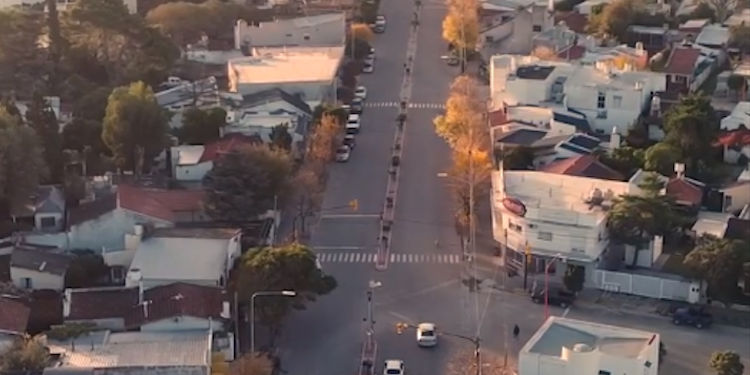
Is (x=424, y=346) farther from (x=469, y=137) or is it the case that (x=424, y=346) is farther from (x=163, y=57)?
(x=163, y=57)

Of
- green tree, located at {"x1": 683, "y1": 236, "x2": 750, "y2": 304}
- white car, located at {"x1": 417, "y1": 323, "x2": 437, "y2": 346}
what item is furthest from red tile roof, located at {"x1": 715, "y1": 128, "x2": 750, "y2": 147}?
white car, located at {"x1": 417, "y1": 323, "x2": 437, "y2": 346}

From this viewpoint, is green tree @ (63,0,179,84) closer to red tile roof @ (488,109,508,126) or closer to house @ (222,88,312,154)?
house @ (222,88,312,154)

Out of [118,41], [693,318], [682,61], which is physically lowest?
[693,318]

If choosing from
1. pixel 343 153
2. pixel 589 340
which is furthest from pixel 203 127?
pixel 589 340

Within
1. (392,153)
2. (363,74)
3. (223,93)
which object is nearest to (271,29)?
(363,74)

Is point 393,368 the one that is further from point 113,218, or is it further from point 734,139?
point 734,139
